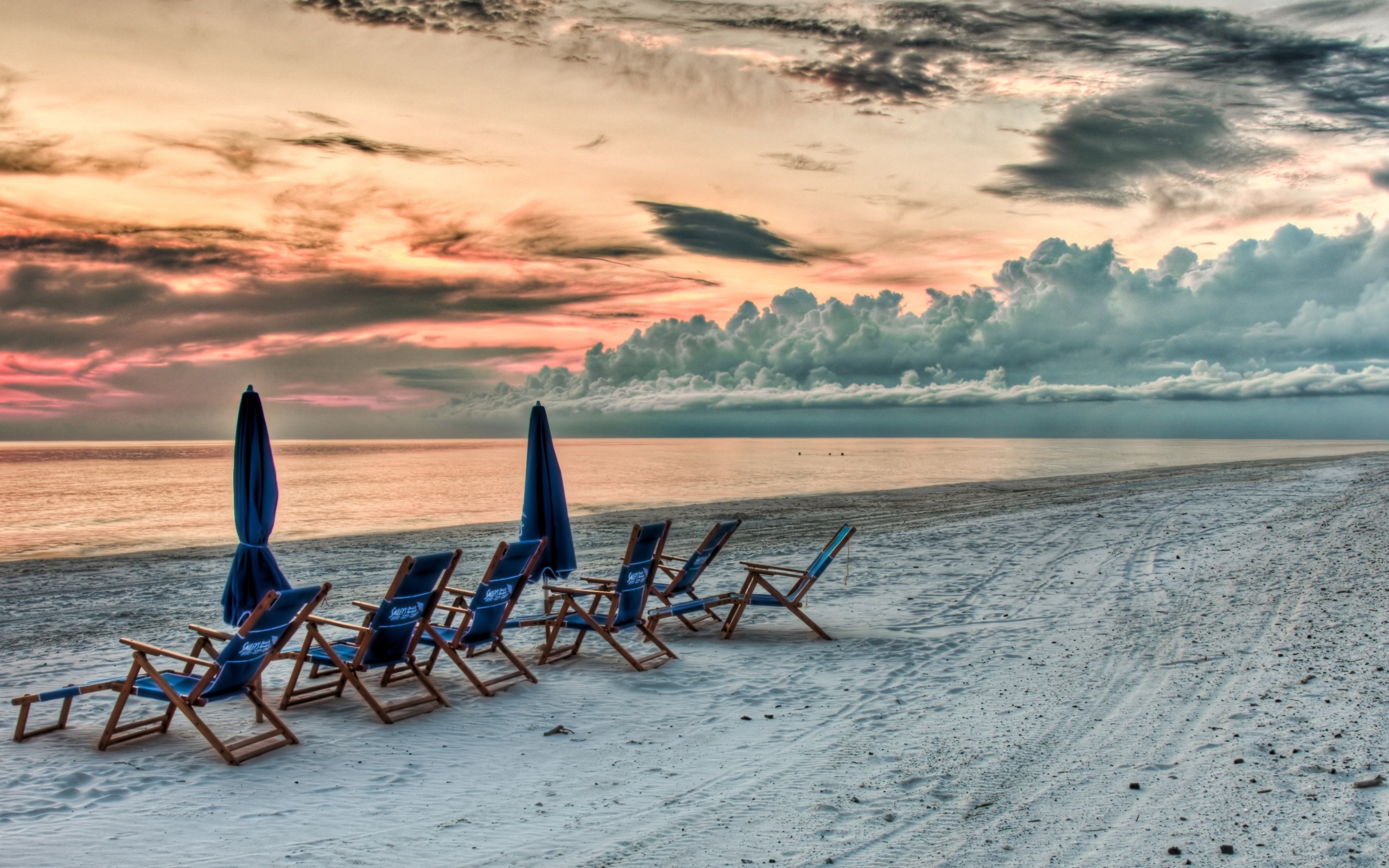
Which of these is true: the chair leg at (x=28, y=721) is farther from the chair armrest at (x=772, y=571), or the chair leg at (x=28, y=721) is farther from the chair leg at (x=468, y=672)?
the chair armrest at (x=772, y=571)

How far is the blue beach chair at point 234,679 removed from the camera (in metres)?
4.72

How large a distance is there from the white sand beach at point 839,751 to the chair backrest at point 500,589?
1.49 ft

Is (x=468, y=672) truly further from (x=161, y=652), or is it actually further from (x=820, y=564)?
(x=820, y=564)

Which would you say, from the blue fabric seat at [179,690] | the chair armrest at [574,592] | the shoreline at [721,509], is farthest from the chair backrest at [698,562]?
the shoreline at [721,509]

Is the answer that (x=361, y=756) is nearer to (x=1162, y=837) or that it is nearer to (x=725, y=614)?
(x=1162, y=837)

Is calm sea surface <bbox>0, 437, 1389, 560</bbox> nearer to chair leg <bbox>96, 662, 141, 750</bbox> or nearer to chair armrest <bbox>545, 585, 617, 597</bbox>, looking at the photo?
chair armrest <bbox>545, 585, 617, 597</bbox>

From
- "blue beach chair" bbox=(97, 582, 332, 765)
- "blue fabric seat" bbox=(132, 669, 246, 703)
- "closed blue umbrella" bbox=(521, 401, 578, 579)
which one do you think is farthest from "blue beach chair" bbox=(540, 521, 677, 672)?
"blue fabric seat" bbox=(132, 669, 246, 703)

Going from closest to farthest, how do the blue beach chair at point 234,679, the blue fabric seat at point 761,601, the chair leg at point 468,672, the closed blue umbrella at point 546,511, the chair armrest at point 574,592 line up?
the blue beach chair at point 234,679, the chair leg at point 468,672, the chair armrest at point 574,592, the blue fabric seat at point 761,601, the closed blue umbrella at point 546,511

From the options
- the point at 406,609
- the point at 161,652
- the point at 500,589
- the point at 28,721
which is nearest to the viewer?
the point at 161,652

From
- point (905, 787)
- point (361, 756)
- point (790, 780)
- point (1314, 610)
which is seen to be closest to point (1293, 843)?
point (905, 787)

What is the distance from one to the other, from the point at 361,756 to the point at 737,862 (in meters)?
2.38

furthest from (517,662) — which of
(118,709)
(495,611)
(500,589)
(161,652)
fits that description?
(118,709)

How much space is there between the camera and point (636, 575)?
22.9 feet

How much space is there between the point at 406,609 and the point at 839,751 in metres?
2.78
